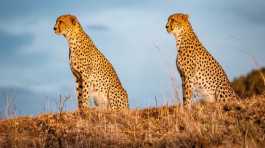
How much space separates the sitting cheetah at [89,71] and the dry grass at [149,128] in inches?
60.1

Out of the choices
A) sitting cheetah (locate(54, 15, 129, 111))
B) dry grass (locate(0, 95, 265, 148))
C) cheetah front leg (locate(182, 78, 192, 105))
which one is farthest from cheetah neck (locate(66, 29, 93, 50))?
dry grass (locate(0, 95, 265, 148))

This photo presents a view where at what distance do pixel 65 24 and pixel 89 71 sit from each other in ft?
2.61

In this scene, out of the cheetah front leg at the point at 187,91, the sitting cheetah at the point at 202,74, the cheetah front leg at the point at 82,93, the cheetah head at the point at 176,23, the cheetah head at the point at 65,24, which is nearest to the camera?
the cheetah front leg at the point at 187,91

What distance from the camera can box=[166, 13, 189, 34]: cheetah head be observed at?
9.41m

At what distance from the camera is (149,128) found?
684cm

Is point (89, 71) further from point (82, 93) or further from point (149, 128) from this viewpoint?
point (149, 128)

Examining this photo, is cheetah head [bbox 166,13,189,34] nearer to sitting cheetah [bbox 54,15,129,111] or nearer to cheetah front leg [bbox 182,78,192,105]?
cheetah front leg [bbox 182,78,192,105]

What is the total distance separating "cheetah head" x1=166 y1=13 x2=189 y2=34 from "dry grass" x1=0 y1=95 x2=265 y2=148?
183 centimetres

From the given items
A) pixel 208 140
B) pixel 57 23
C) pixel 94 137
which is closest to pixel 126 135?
pixel 94 137

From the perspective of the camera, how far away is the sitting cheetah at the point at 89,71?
30.9 ft

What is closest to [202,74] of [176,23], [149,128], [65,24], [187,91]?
[187,91]

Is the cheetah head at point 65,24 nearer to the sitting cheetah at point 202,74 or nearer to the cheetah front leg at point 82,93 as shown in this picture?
the cheetah front leg at point 82,93

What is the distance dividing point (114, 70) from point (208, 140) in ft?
13.0

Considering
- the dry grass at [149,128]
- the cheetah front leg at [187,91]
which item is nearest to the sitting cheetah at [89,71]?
the cheetah front leg at [187,91]
